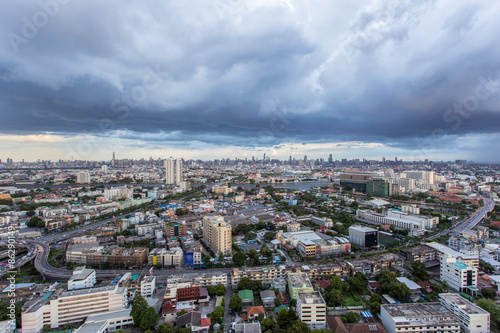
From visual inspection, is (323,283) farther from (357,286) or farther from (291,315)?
(291,315)

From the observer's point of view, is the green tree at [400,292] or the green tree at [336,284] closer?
the green tree at [400,292]

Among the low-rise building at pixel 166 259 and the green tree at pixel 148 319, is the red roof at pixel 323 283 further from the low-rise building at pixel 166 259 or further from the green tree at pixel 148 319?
the low-rise building at pixel 166 259

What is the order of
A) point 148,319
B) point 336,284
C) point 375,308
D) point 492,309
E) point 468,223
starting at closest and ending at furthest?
1. point 148,319
2. point 492,309
3. point 375,308
4. point 336,284
5. point 468,223

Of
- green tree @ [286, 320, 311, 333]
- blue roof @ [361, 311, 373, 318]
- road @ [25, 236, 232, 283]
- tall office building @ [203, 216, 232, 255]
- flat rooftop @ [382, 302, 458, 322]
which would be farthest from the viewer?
tall office building @ [203, 216, 232, 255]

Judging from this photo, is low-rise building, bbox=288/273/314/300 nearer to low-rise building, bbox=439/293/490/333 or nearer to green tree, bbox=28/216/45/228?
low-rise building, bbox=439/293/490/333

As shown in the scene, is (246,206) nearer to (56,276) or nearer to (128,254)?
(128,254)

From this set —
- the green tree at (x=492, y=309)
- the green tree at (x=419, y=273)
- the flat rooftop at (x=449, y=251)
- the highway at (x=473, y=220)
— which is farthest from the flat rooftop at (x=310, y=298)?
the highway at (x=473, y=220)

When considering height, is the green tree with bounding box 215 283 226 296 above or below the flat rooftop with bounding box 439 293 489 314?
below

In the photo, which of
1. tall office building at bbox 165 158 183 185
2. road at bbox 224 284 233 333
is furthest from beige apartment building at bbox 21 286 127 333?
tall office building at bbox 165 158 183 185

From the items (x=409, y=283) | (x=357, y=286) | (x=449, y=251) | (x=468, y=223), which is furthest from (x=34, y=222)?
(x=468, y=223)
